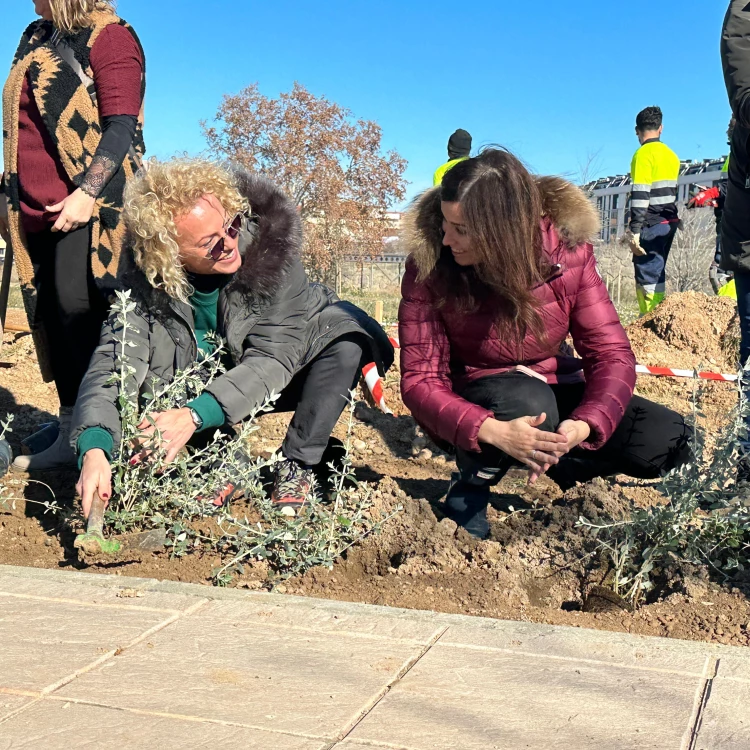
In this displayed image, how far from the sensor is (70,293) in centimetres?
380

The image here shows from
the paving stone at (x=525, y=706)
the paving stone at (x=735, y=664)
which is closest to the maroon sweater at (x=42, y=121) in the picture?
the paving stone at (x=525, y=706)

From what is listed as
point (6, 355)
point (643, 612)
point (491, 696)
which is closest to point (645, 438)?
point (643, 612)

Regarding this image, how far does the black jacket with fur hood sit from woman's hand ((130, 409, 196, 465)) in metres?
0.15

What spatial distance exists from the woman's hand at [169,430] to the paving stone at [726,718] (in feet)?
5.69

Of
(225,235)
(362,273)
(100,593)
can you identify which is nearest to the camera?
(100,593)

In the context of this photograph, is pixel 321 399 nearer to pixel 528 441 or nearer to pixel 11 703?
pixel 528 441

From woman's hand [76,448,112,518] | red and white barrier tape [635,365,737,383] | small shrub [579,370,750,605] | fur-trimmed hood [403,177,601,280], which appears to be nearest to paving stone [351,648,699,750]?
small shrub [579,370,750,605]

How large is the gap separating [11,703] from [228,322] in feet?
5.57

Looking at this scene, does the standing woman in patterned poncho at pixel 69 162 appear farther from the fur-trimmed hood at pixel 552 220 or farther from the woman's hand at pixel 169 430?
the fur-trimmed hood at pixel 552 220

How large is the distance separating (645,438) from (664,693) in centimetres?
142

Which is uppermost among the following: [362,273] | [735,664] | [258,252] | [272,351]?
[362,273]

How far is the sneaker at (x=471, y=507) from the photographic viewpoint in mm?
3207

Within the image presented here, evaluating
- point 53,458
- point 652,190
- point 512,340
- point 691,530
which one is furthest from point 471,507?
point 652,190

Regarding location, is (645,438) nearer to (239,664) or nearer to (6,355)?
(239,664)
